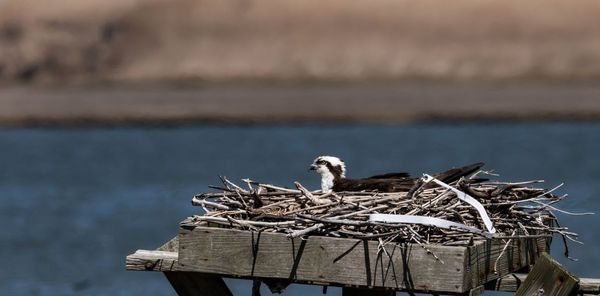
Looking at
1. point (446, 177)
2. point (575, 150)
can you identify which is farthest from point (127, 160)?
point (446, 177)

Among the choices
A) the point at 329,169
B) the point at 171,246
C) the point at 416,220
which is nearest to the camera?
the point at 416,220

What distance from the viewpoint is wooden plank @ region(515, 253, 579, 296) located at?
4797 mm

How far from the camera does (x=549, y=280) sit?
486 cm

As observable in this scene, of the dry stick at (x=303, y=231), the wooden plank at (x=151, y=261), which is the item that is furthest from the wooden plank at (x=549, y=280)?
the wooden plank at (x=151, y=261)

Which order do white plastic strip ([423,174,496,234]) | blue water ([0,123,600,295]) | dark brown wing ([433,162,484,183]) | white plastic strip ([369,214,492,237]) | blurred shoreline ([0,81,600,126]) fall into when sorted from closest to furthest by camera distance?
white plastic strip ([369,214,492,237])
white plastic strip ([423,174,496,234])
dark brown wing ([433,162,484,183])
blue water ([0,123,600,295])
blurred shoreline ([0,81,600,126])

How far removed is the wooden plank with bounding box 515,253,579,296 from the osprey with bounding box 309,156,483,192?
114 centimetres

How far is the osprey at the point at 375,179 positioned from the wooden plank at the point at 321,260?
1023 mm

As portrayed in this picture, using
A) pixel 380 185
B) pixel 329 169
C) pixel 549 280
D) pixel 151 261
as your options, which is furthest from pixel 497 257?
pixel 329 169

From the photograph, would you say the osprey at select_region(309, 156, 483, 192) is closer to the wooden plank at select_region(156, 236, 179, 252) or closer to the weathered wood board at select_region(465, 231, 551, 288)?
the weathered wood board at select_region(465, 231, 551, 288)

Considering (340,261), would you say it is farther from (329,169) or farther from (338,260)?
(329,169)

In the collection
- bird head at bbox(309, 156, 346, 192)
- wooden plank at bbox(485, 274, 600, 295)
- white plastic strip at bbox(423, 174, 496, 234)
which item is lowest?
wooden plank at bbox(485, 274, 600, 295)

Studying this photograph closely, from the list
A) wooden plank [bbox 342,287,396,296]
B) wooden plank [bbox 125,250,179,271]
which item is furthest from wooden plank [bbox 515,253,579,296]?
wooden plank [bbox 125,250,179,271]

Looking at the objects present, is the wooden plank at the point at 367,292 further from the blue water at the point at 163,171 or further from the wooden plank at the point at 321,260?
the blue water at the point at 163,171

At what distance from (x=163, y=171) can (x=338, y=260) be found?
22.7 meters
